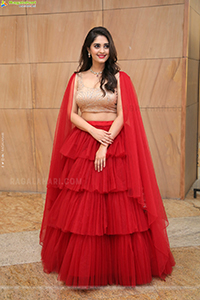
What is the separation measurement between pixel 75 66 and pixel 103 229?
242 cm

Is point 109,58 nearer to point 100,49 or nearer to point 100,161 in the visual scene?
point 100,49

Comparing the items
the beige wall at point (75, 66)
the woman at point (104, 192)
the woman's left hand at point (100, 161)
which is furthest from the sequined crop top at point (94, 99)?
the beige wall at point (75, 66)

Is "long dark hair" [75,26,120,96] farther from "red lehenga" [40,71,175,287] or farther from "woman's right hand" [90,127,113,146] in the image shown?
"woman's right hand" [90,127,113,146]

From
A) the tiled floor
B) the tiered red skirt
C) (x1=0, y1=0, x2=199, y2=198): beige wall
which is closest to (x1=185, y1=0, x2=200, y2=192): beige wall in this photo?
(x1=0, y1=0, x2=199, y2=198): beige wall

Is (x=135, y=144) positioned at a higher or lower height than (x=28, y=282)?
higher

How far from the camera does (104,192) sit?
2248 mm

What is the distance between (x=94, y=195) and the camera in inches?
89.5

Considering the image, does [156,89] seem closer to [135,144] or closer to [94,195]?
[135,144]

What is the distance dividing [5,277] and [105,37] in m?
1.91

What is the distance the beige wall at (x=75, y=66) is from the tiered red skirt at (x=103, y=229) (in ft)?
5.70

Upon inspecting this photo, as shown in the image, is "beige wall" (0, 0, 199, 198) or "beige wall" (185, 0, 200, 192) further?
"beige wall" (185, 0, 200, 192)

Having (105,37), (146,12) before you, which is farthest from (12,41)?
(105,37)

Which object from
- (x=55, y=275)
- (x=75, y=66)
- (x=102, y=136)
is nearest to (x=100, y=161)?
(x=102, y=136)

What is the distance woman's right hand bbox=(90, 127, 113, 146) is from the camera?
235cm
